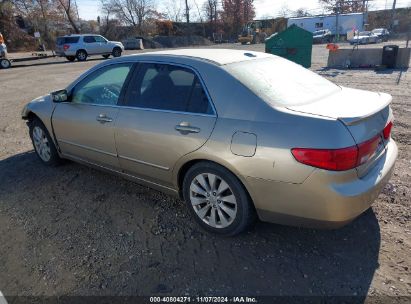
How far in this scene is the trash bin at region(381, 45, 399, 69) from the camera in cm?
1292

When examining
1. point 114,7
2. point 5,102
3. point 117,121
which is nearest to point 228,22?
point 114,7

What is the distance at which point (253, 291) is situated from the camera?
95.3 inches

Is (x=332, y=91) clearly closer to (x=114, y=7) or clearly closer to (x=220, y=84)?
(x=220, y=84)

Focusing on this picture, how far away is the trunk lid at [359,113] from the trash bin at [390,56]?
11779 mm

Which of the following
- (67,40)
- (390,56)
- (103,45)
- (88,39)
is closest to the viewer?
(390,56)

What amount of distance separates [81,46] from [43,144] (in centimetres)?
2270

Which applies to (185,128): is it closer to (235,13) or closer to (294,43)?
(294,43)

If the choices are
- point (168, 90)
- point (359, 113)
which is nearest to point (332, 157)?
point (359, 113)

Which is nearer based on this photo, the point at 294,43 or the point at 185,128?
the point at 185,128

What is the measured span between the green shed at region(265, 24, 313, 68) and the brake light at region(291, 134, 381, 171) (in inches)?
488

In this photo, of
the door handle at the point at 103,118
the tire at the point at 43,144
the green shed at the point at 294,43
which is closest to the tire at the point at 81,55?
the green shed at the point at 294,43

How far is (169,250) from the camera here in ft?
9.54

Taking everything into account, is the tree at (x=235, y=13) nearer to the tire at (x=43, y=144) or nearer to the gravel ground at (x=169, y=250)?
the tire at (x=43, y=144)

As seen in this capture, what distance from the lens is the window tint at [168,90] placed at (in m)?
2.96
